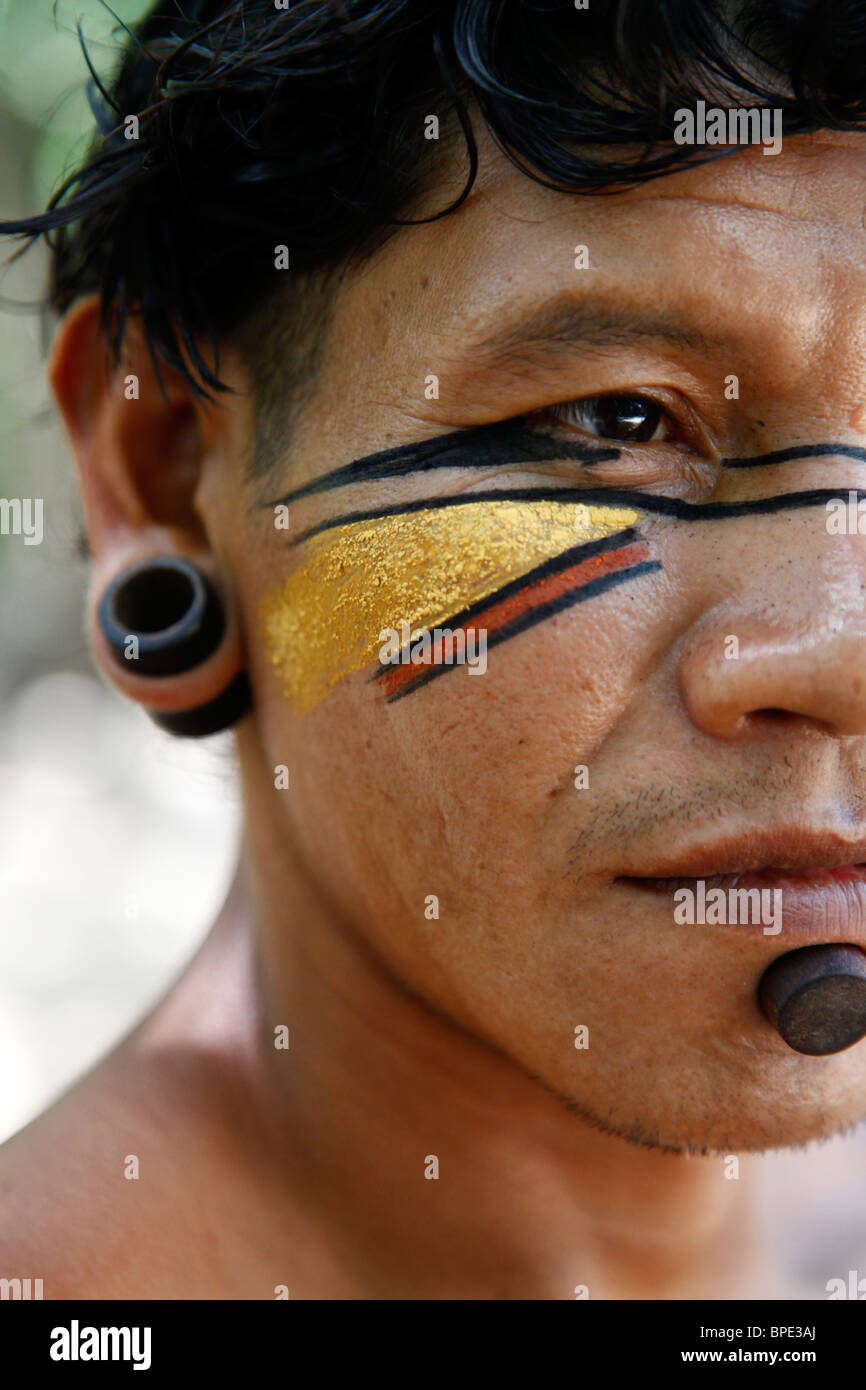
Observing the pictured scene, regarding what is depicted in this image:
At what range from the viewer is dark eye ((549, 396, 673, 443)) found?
169 cm

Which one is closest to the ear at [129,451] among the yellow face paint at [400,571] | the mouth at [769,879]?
the yellow face paint at [400,571]

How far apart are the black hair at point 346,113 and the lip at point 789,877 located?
2.91 ft

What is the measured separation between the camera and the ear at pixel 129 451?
208 cm

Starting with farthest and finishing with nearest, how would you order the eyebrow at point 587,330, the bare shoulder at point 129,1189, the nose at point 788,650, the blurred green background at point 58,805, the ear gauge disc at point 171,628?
the blurred green background at point 58,805, the ear gauge disc at point 171,628, the bare shoulder at point 129,1189, the eyebrow at point 587,330, the nose at point 788,650

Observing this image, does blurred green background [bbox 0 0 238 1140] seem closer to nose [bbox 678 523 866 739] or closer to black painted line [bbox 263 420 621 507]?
black painted line [bbox 263 420 621 507]

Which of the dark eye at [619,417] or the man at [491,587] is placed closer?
the man at [491,587]

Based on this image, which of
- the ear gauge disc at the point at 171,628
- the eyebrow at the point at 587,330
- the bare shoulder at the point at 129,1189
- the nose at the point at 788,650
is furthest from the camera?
the ear gauge disc at the point at 171,628

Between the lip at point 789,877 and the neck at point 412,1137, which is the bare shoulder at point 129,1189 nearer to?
the neck at point 412,1137

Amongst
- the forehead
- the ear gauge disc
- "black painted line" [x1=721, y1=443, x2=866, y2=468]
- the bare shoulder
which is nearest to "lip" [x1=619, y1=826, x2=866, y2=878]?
"black painted line" [x1=721, y1=443, x2=866, y2=468]

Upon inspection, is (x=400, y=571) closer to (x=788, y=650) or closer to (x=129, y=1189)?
(x=788, y=650)

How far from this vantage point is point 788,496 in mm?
1613

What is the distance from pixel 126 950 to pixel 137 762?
1935 mm

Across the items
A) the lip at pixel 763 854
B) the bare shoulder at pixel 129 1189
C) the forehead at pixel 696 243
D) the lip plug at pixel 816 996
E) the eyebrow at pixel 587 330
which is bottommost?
the bare shoulder at pixel 129 1189
